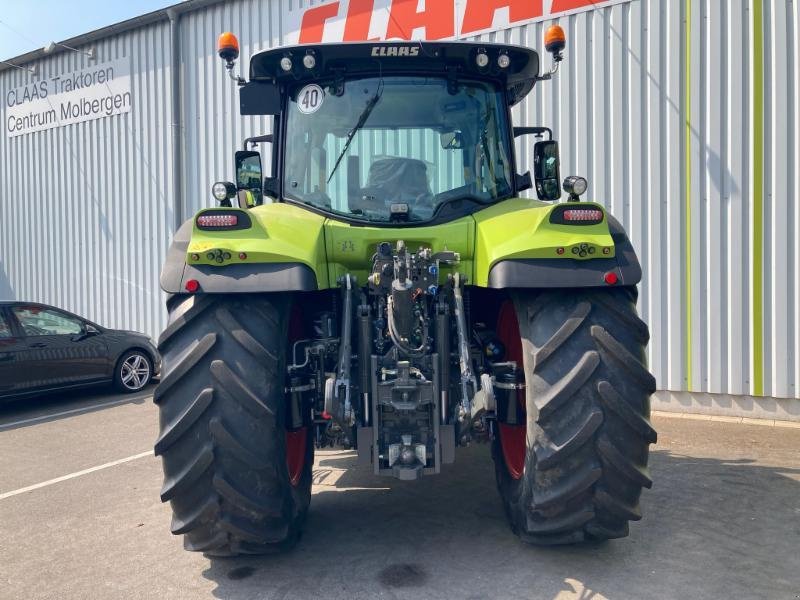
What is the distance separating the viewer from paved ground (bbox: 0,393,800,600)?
11.5ft

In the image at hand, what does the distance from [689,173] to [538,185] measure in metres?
3.53

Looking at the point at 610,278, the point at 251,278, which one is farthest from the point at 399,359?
the point at 610,278

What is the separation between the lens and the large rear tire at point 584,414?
327 cm

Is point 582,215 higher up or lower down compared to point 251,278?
higher up

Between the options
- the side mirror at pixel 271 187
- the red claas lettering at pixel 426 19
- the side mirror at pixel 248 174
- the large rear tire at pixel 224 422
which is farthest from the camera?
the red claas lettering at pixel 426 19

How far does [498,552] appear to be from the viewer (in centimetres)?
385

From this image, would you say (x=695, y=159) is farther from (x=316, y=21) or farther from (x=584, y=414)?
(x=316, y=21)

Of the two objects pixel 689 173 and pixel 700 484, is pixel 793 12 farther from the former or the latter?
pixel 700 484

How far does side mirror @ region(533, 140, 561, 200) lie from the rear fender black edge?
239 centimetres

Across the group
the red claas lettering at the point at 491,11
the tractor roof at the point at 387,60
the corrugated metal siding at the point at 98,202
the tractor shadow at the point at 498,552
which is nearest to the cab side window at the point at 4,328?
the corrugated metal siding at the point at 98,202

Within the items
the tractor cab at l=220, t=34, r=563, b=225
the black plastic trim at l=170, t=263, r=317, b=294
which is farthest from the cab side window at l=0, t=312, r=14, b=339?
the black plastic trim at l=170, t=263, r=317, b=294

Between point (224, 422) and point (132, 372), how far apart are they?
7.45m

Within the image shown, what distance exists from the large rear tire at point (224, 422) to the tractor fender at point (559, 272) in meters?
1.19

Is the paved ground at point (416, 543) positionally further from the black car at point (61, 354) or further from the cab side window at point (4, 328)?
the cab side window at point (4, 328)
